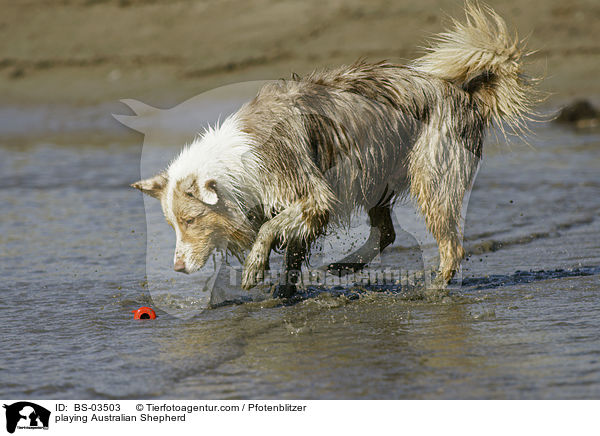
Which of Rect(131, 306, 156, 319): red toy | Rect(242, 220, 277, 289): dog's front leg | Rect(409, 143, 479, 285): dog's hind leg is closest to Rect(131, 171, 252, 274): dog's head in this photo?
Rect(242, 220, 277, 289): dog's front leg

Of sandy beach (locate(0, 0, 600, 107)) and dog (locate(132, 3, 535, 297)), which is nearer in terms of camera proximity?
dog (locate(132, 3, 535, 297))

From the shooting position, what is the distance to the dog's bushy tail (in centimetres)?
645

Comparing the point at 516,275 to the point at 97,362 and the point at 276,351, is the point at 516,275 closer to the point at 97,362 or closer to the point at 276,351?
the point at 276,351

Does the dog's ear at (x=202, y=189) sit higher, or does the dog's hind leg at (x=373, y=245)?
the dog's ear at (x=202, y=189)

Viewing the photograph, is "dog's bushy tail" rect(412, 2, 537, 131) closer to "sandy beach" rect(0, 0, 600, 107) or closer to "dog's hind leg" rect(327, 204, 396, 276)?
"dog's hind leg" rect(327, 204, 396, 276)

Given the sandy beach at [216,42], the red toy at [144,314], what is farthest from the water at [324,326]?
the sandy beach at [216,42]

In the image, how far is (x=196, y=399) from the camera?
436 cm

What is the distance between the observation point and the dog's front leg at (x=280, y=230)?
239 inches

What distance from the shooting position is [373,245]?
7.20m

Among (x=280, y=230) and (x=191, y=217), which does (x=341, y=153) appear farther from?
(x=191, y=217)

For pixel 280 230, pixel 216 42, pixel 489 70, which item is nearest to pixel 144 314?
pixel 280 230
